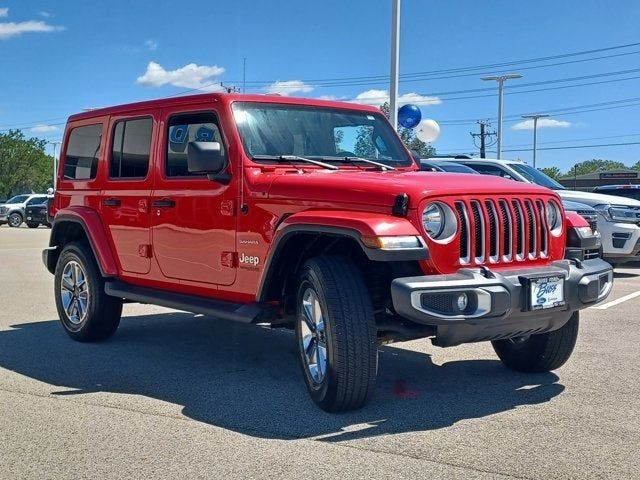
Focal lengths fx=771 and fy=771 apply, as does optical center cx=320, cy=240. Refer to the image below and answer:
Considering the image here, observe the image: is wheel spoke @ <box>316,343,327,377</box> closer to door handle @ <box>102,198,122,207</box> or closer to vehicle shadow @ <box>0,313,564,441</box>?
vehicle shadow @ <box>0,313,564,441</box>

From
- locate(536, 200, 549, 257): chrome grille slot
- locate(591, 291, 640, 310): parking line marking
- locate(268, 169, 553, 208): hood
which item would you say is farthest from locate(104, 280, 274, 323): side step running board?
locate(591, 291, 640, 310): parking line marking

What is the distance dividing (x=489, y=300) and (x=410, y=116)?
930 centimetres

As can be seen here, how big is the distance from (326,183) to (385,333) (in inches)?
39.7

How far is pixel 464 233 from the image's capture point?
451 centimetres

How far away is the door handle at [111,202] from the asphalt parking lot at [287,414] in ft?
4.14

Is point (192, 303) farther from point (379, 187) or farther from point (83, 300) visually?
point (379, 187)

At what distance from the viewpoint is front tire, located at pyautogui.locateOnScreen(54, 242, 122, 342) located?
6824 millimetres

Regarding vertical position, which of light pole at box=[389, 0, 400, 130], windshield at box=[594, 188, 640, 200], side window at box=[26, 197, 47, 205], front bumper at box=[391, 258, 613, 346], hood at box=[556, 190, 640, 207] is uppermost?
light pole at box=[389, 0, 400, 130]

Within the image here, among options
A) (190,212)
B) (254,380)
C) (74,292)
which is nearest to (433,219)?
(254,380)

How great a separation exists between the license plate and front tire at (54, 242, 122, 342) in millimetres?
3909

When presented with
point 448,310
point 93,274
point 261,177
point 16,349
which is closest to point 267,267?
point 261,177

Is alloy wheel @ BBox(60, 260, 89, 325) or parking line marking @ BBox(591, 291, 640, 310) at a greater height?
alloy wheel @ BBox(60, 260, 89, 325)

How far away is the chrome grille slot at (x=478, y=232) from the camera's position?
4.55 metres

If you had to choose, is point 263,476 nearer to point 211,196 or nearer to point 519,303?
point 519,303
